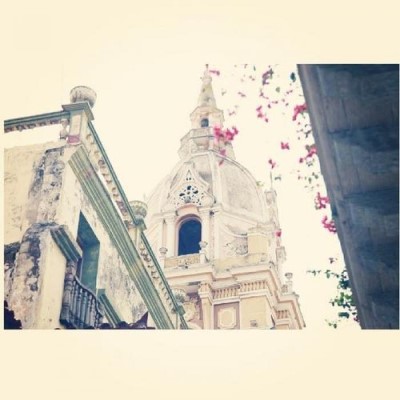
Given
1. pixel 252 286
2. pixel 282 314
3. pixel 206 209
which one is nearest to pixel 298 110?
pixel 282 314

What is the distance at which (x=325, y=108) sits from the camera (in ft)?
9.56

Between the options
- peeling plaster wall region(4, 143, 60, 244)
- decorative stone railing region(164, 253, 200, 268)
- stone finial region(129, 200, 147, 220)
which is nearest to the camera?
peeling plaster wall region(4, 143, 60, 244)

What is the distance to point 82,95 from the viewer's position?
18.5 feet

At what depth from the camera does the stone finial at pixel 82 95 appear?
5.54 m

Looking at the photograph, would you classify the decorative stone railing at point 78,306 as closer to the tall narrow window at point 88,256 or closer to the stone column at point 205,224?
the tall narrow window at point 88,256

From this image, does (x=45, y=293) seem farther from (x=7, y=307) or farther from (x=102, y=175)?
(x=102, y=175)

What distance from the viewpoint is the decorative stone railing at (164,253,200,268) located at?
1274 centimetres

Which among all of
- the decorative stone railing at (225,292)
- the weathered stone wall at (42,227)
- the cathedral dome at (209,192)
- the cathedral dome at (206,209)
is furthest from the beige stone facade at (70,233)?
the cathedral dome at (209,192)

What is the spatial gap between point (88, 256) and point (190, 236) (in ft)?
28.7

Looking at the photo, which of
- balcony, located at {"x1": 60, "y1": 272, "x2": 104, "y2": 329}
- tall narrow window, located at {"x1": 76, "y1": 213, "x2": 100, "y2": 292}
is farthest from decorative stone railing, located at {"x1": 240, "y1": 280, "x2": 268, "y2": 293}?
balcony, located at {"x1": 60, "y1": 272, "x2": 104, "y2": 329}

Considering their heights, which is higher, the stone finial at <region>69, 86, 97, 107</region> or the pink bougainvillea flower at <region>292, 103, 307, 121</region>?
the stone finial at <region>69, 86, 97, 107</region>

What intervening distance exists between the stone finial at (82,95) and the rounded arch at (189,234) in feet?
28.5

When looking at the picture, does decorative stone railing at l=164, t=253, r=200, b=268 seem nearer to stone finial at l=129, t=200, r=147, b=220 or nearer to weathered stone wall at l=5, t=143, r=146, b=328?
stone finial at l=129, t=200, r=147, b=220

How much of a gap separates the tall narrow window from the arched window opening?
826 centimetres
